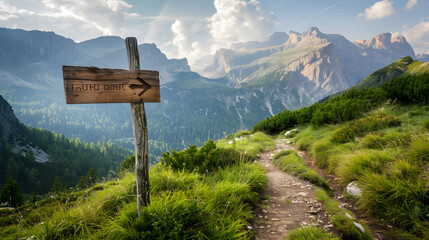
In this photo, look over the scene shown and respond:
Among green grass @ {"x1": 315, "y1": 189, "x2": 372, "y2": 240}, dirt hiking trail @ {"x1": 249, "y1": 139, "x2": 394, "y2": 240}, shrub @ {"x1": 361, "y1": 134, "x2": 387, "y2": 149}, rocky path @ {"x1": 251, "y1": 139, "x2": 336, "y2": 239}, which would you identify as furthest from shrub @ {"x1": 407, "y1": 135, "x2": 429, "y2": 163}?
rocky path @ {"x1": 251, "y1": 139, "x2": 336, "y2": 239}

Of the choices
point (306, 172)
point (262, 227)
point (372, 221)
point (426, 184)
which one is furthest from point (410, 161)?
point (262, 227)

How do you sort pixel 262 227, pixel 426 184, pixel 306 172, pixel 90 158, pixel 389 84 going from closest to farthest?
pixel 426 184
pixel 262 227
pixel 306 172
pixel 389 84
pixel 90 158

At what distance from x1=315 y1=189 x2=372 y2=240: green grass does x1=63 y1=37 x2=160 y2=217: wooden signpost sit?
330cm

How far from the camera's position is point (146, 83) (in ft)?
10.9

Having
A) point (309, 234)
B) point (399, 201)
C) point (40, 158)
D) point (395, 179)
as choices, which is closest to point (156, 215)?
point (309, 234)

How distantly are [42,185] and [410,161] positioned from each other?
418ft

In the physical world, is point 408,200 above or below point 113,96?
below

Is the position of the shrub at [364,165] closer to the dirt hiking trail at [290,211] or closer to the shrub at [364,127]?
the dirt hiking trail at [290,211]

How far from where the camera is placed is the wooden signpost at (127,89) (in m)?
2.83

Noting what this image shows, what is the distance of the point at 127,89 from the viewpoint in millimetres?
3162

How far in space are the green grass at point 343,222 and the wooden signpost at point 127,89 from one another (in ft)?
10.8

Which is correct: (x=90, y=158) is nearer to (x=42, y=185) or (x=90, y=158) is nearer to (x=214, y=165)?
(x=42, y=185)

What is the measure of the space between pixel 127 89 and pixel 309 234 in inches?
150

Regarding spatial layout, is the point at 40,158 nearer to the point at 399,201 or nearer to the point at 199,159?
the point at 199,159
